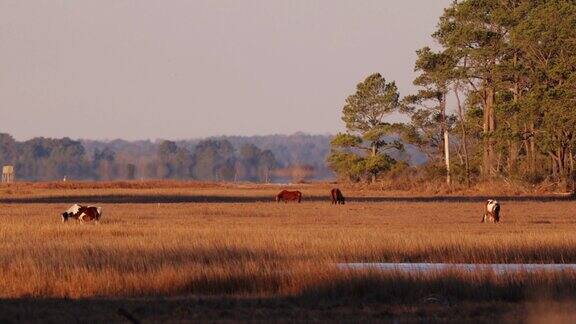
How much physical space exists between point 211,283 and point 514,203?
3849 cm

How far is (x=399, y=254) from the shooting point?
2527 cm

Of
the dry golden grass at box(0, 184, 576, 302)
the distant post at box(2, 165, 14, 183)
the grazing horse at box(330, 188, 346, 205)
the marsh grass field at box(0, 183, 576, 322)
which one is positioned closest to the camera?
the marsh grass field at box(0, 183, 576, 322)

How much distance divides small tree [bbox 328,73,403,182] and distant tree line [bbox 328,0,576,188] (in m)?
1.94

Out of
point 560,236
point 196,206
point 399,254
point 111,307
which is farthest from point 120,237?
point 196,206

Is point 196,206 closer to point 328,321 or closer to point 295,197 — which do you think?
point 295,197

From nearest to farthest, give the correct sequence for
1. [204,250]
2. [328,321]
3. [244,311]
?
[328,321] < [244,311] < [204,250]

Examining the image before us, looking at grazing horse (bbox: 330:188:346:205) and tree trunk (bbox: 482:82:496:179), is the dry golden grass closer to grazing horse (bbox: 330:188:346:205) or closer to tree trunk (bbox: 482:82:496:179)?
grazing horse (bbox: 330:188:346:205)

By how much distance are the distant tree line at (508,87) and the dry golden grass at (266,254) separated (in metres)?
24.9

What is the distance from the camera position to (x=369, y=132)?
9162 centimetres

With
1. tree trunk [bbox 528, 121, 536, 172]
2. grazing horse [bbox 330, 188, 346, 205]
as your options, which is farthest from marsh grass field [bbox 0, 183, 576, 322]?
tree trunk [bbox 528, 121, 536, 172]

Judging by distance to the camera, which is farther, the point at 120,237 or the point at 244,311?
the point at 120,237

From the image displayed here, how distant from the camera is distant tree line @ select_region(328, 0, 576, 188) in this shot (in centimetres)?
6781

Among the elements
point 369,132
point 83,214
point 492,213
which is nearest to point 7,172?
point 369,132

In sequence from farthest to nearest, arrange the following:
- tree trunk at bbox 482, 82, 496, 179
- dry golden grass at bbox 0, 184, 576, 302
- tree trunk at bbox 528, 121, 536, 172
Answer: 1. tree trunk at bbox 482, 82, 496, 179
2. tree trunk at bbox 528, 121, 536, 172
3. dry golden grass at bbox 0, 184, 576, 302
